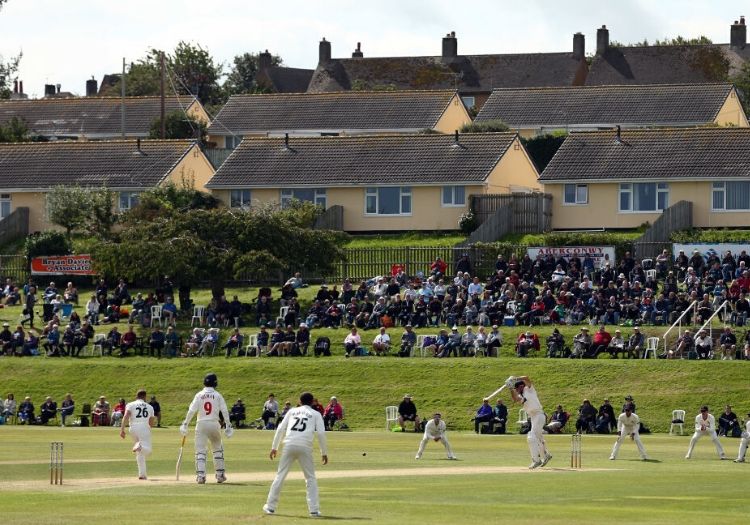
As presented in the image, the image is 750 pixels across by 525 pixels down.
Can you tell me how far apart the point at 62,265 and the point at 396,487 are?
144ft

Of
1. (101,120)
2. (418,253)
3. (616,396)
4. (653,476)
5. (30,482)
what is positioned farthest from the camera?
(101,120)

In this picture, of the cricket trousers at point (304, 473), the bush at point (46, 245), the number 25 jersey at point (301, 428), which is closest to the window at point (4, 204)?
the bush at point (46, 245)

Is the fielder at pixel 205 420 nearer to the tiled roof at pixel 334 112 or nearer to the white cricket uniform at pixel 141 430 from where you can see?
the white cricket uniform at pixel 141 430

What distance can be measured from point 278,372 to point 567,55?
232 feet

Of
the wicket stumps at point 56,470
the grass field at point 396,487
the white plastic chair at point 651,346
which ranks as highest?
the white plastic chair at point 651,346

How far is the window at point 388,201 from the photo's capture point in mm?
74938

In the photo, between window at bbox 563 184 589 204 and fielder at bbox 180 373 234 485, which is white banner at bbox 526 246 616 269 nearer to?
window at bbox 563 184 589 204

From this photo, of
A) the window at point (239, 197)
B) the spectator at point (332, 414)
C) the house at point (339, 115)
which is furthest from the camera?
the house at point (339, 115)

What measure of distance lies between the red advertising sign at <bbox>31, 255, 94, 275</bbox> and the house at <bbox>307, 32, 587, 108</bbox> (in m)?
51.4

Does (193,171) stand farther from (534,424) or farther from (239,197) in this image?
(534,424)

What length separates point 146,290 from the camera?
6706 centimetres

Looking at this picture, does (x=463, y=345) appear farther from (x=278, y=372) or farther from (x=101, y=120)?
(x=101, y=120)

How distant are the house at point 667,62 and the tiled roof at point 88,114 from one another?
29659 mm

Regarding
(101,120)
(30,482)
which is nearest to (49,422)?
(30,482)
